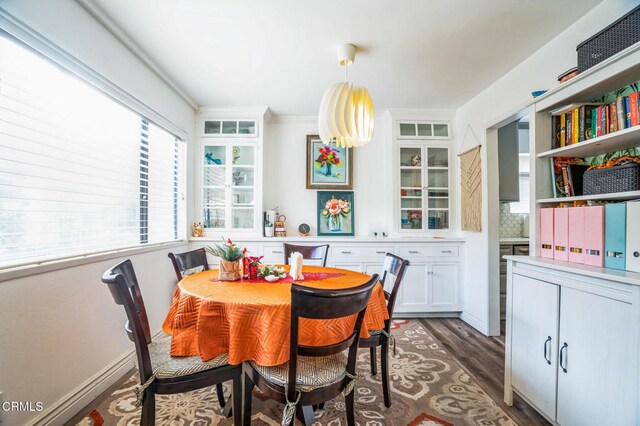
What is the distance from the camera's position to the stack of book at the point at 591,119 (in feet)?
4.54

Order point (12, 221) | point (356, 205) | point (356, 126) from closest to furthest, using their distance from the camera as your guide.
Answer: point (12, 221), point (356, 126), point (356, 205)

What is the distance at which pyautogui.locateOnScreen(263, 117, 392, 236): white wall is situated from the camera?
3.76 meters

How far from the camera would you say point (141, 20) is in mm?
1909

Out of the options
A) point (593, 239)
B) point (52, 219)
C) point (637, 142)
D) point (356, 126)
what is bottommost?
point (593, 239)

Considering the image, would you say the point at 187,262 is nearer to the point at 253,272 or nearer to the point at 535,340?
the point at 253,272

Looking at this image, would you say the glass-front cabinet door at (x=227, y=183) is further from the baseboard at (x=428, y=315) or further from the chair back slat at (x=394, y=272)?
the baseboard at (x=428, y=315)

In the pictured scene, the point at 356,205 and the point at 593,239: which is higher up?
the point at 356,205

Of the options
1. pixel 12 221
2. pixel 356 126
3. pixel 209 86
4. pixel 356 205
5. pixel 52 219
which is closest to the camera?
pixel 12 221

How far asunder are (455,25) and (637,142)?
137 centimetres

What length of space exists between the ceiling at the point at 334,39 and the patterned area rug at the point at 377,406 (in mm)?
2691

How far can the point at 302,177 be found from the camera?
3771mm

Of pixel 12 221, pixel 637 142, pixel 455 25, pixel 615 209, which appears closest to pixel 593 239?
pixel 615 209

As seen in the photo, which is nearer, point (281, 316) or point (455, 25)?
point (281, 316)

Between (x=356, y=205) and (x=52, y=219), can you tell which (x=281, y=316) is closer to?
(x=52, y=219)
